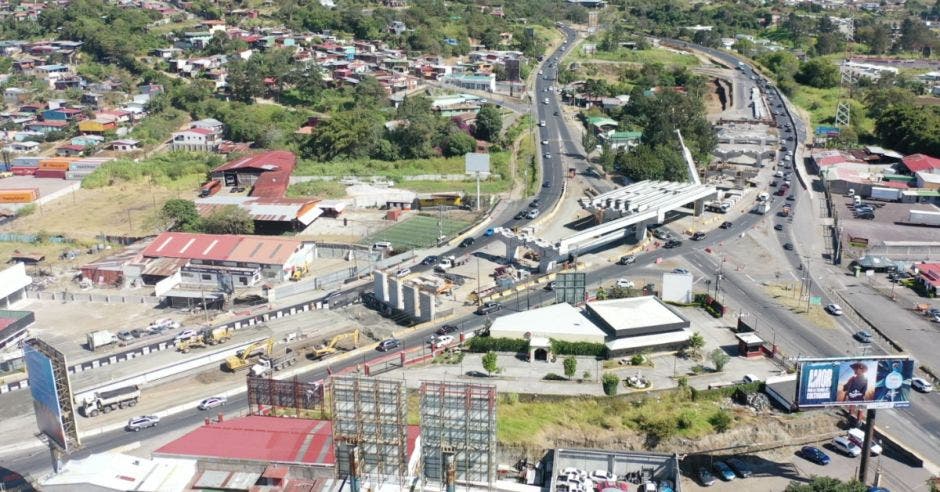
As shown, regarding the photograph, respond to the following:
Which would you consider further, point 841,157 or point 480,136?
point 480,136

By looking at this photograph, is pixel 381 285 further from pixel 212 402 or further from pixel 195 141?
pixel 195 141

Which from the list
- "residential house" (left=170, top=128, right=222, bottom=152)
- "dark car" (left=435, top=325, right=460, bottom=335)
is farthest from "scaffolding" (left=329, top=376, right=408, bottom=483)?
"residential house" (left=170, top=128, right=222, bottom=152)

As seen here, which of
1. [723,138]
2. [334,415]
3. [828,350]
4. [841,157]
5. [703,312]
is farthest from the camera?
[723,138]

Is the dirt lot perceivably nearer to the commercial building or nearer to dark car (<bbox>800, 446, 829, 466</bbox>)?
the commercial building

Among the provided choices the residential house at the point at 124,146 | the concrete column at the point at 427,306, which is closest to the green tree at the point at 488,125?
the residential house at the point at 124,146

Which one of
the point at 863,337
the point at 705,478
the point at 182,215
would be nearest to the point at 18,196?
the point at 182,215

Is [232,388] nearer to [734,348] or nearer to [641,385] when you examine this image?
[641,385]

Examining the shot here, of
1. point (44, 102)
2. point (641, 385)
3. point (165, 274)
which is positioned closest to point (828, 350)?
point (641, 385)

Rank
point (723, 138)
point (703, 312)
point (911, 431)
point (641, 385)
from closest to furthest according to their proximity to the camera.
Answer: point (911, 431)
point (641, 385)
point (703, 312)
point (723, 138)

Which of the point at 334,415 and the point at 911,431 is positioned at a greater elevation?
the point at 334,415
